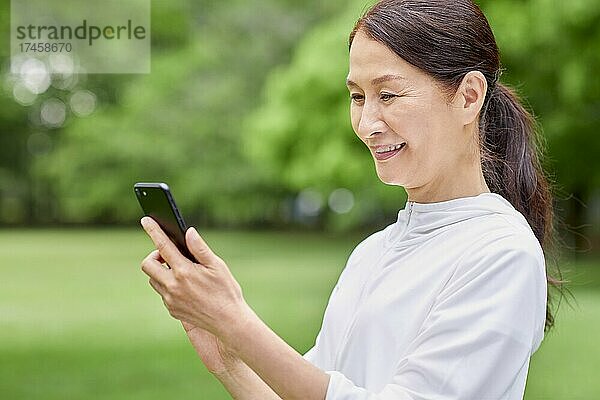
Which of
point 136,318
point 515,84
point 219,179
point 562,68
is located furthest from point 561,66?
point 219,179

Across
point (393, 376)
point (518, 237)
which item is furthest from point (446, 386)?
point (518, 237)

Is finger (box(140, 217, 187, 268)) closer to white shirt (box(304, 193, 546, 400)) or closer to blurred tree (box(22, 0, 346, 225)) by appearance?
white shirt (box(304, 193, 546, 400))

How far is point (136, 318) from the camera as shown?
10617 mm

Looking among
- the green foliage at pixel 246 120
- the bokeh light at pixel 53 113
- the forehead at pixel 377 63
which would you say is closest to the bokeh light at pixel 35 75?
the green foliage at pixel 246 120

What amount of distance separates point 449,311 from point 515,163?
34 cm

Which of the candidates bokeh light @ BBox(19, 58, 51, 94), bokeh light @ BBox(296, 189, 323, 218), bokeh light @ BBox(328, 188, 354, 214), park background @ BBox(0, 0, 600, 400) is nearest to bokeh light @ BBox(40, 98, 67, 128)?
park background @ BBox(0, 0, 600, 400)

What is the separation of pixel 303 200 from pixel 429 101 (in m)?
18.0

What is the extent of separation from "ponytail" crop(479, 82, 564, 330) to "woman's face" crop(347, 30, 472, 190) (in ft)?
0.42

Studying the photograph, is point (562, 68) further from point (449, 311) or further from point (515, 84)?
point (449, 311)

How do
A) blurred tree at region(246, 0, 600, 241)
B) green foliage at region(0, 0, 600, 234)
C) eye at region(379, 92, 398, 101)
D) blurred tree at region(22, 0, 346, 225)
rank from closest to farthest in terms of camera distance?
1. eye at region(379, 92, 398, 101)
2. blurred tree at region(246, 0, 600, 241)
3. green foliage at region(0, 0, 600, 234)
4. blurred tree at region(22, 0, 346, 225)

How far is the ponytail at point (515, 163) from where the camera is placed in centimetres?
134

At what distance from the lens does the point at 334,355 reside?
1.30 m

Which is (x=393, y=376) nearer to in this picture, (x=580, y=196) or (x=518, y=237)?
(x=518, y=237)

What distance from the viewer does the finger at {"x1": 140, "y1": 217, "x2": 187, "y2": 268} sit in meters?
1.10
